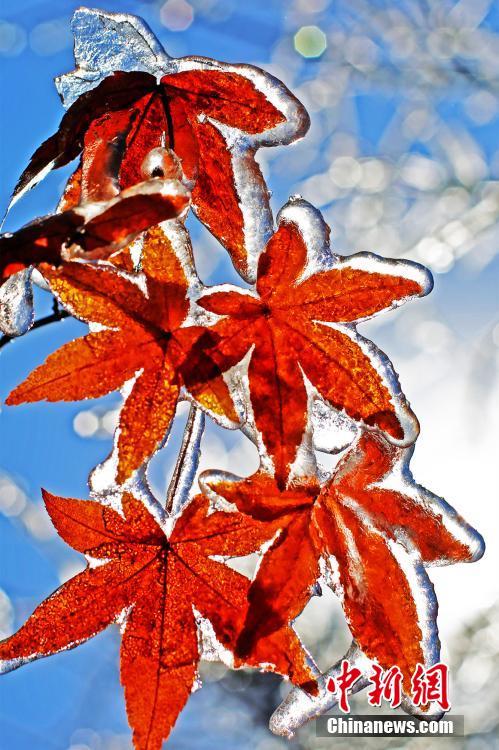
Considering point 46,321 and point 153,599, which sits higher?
point 46,321

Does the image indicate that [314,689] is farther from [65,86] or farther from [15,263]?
[65,86]

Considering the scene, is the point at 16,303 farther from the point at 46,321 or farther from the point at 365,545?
the point at 365,545

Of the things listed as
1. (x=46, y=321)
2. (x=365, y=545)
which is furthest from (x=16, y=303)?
(x=365, y=545)

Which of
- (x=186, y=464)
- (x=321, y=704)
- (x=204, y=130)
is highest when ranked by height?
(x=204, y=130)

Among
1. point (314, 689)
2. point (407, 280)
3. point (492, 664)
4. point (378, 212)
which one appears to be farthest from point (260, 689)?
point (407, 280)

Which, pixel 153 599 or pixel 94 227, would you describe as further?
pixel 153 599

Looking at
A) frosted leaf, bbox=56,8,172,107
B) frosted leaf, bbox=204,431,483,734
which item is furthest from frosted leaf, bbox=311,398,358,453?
frosted leaf, bbox=56,8,172,107

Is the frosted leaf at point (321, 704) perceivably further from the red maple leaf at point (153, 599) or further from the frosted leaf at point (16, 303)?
the frosted leaf at point (16, 303)

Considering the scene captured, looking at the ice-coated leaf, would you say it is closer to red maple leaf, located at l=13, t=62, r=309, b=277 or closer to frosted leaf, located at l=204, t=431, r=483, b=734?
red maple leaf, located at l=13, t=62, r=309, b=277
